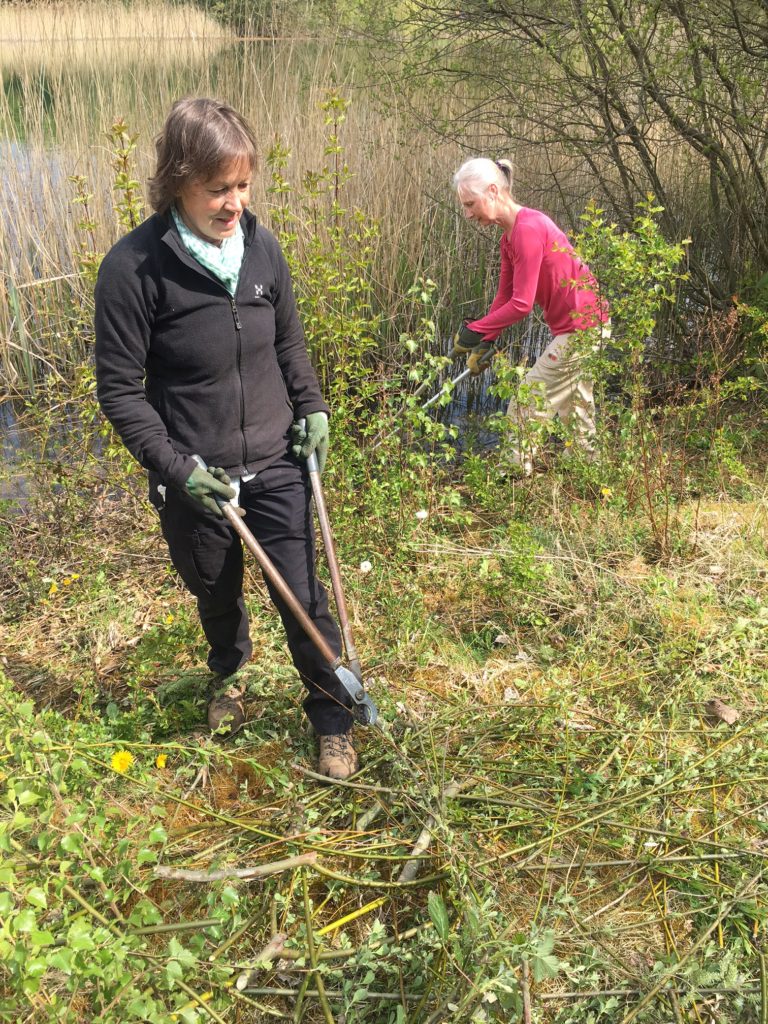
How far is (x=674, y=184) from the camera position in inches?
235

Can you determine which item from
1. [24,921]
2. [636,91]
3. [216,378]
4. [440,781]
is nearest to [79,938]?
[24,921]

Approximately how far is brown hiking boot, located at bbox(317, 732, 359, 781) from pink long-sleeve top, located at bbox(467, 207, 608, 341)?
6.70 feet

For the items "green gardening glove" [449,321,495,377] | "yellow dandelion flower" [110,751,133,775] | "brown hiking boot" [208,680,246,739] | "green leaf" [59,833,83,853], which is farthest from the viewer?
"green gardening glove" [449,321,495,377]

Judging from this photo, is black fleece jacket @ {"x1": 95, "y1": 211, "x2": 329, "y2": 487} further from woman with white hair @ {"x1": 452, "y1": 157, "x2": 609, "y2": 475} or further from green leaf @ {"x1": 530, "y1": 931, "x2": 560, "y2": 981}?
woman with white hair @ {"x1": 452, "y1": 157, "x2": 609, "y2": 475}

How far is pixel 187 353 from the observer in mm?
2051

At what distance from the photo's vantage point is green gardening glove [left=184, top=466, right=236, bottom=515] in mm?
2031

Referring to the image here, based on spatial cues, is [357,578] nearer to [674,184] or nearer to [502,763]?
[502,763]

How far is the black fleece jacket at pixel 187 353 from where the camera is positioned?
196 cm

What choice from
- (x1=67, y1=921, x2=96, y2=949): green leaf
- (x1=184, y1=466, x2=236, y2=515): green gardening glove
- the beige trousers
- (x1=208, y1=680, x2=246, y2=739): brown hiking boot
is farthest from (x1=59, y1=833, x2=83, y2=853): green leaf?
the beige trousers

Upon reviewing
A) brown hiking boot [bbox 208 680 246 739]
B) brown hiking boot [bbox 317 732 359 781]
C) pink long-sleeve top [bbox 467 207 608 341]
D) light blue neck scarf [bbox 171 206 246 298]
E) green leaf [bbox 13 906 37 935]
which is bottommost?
brown hiking boot [bbox 208 680 246 739]

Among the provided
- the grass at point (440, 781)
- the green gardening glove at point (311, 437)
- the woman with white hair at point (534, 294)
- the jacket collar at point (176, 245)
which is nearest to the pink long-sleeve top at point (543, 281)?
the woman with white hair at point (534, 294)

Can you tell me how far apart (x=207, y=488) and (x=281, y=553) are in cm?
34

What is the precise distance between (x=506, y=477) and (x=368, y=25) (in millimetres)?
3661

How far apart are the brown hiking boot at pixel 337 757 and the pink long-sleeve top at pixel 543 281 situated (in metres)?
2.04
